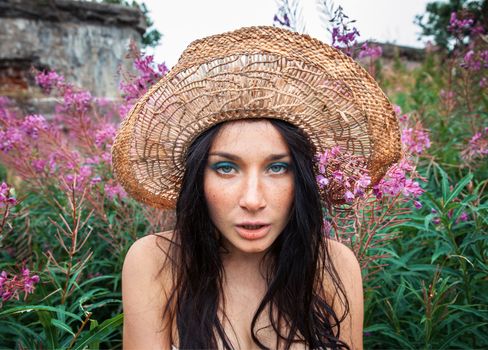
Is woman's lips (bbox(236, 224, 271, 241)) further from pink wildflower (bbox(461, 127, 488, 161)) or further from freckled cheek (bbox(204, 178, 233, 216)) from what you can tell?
pink wildflower (bbox(461, 127, 488, 161))

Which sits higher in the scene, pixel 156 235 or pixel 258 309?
pixel 156 235

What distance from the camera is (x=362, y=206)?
1.73m

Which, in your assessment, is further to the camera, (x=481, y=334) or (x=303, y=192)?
(x=481, y=334)

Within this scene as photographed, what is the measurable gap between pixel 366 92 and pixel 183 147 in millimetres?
→ 591

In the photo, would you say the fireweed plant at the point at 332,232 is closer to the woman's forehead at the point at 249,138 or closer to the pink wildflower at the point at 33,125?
the pink wildflower at the point at 33,125

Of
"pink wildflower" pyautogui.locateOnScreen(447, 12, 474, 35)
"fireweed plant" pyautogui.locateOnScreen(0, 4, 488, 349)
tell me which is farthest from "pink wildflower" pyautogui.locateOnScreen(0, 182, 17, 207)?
"pink wildflower" pyautogui.locateOnScreen(447, 12, 474, 35)

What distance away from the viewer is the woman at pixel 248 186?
1.39m

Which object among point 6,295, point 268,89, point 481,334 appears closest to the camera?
point 268,89

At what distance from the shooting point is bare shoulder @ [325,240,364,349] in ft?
5.35

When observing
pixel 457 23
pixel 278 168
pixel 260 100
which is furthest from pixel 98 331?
pixel 457 23

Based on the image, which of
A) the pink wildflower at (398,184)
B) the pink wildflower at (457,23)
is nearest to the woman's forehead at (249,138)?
the pink wildflower at (398,184)

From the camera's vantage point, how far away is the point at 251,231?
54.8 inches

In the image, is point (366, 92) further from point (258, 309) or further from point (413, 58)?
point (413, 58)

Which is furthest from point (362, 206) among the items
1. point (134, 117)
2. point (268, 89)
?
point (134, 117)
